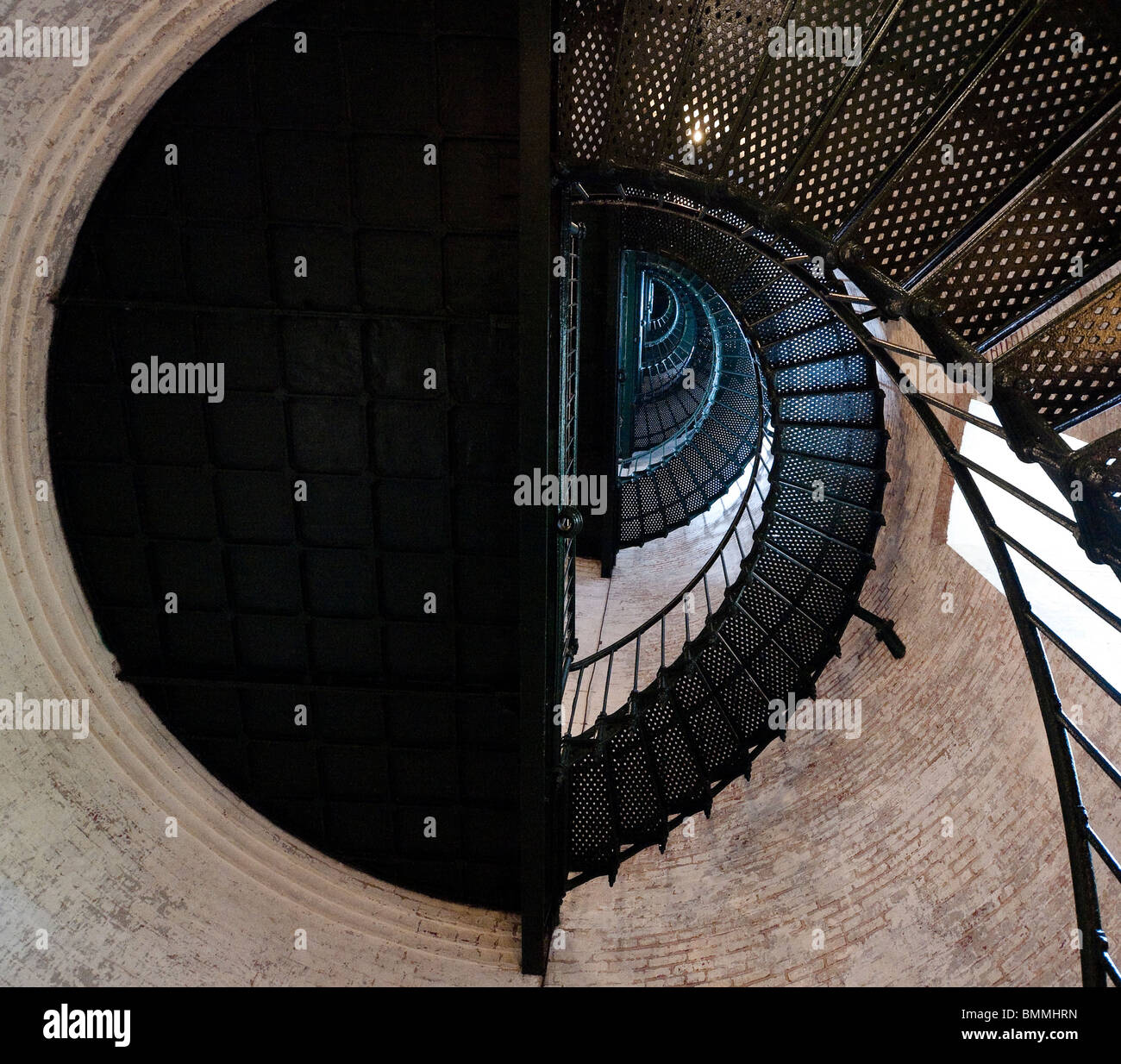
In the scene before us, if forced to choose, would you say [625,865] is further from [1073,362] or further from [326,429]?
[1073,362]

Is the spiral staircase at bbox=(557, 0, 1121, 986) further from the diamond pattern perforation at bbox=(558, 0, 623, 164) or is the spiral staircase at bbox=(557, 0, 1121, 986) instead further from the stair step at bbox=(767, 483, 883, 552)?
the stair step at bbox=(767, 483, 883, 552)

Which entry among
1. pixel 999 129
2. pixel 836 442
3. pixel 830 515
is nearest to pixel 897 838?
pixel 830 515

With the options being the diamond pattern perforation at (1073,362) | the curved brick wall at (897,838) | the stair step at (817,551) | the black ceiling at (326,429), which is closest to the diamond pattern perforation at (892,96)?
the diamond pattern perforation at (1073,362)

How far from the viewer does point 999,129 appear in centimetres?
307

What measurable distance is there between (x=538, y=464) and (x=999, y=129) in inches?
118

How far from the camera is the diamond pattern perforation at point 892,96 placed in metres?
3.01

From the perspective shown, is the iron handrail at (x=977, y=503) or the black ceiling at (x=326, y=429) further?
the black ceiling at (x=326, y=429)

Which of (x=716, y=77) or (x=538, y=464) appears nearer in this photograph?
(x=716, y=77)

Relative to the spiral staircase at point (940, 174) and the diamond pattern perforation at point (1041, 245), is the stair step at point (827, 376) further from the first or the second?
the diamond pattern perforation at point (1041, 245)

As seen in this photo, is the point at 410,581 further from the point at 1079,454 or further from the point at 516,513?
the point at 1079,454

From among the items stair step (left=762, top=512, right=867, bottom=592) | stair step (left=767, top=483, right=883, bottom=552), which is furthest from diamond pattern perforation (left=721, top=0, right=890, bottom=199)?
stair step (left=762, top=512, right=867, bottom=592)

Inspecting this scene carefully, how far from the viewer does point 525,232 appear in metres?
4.11

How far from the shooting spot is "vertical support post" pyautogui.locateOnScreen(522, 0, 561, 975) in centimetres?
397

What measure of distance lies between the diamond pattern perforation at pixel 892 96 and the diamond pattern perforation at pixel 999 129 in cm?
14
